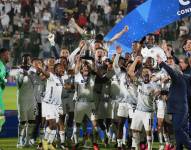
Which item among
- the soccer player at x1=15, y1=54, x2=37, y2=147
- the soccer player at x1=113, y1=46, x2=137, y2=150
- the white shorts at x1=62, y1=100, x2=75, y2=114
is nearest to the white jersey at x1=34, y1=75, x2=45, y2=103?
the soccer player at x1=15, y1=54, x2=37, y2=147

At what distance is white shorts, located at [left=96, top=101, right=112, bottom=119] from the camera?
60.5 ft

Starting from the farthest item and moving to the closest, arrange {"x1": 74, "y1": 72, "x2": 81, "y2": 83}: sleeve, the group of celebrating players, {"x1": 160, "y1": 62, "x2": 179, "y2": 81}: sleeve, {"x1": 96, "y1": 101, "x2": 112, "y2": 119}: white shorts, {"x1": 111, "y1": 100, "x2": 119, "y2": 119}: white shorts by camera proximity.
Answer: {"x1": 111, "y1": 100, "x2": 119, "y2": 119}: white shorts
{"x1": 96, "y1": 101, "x2": 112, "y2": 119}: white shorts
{"x1": 74, "y1": 72, "x2": 81, "y2": 83}: sleeve
the group of celebrating players
{"x1": 160, "y1": 62, "x2": 179, "y2": 81}: sleeve

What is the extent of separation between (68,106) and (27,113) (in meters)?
1.13

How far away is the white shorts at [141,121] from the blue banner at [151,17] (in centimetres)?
323

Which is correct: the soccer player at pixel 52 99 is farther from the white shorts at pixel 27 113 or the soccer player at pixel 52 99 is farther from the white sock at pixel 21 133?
the white shorts at pixel 27 113

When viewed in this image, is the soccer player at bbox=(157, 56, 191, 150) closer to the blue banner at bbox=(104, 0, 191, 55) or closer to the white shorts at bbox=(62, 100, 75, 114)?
the blue banner at bbox=(104, 0, 191, 55)

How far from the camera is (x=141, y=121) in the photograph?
16094mm

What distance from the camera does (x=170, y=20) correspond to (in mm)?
18625

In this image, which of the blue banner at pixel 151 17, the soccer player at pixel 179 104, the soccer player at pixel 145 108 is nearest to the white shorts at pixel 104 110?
the blue banner at pixel 151 17

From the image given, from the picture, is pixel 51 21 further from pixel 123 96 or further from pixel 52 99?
pixel 52 99

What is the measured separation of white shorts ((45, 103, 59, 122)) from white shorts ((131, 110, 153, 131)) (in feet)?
6.38

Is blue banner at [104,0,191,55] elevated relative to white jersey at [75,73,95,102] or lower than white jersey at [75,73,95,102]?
elevated

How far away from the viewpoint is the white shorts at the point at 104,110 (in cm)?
1845

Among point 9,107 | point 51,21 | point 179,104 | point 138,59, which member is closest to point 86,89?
point 138,59
